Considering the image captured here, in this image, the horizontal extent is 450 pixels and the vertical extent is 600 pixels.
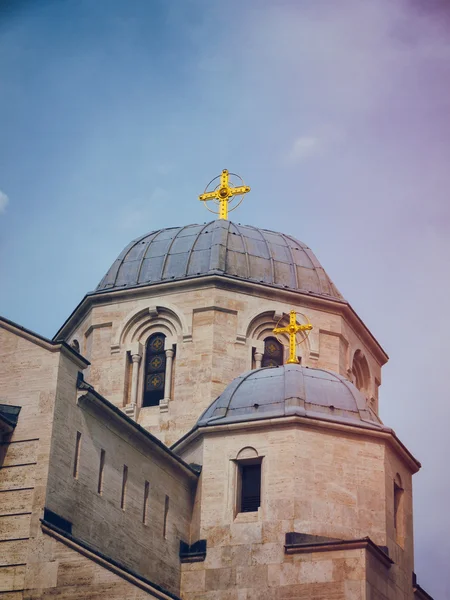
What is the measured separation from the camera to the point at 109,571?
132 ft

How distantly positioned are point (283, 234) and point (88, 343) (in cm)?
920

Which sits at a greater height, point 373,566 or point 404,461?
point 404,461

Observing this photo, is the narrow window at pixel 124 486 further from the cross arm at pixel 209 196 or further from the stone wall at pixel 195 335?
the cross arm at pixel 209 196

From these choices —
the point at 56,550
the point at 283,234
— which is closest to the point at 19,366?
the point at 56,550

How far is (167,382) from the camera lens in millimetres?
55500

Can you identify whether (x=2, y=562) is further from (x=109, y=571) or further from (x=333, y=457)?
(x=333, y=457)

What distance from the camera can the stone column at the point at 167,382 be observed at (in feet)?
181

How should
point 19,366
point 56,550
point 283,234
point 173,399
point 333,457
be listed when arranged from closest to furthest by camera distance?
1. point 56,550
2. point 19,366
3. point 333,457
4. point 173,399
5. point 283,234

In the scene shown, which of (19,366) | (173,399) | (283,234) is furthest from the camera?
(283,234)

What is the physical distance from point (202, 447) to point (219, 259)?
1105 cm

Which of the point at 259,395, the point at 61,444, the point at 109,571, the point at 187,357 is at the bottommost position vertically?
the point at 109,571

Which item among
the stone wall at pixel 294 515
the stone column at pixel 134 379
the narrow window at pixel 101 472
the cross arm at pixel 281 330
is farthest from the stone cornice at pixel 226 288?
the narrow window at pixel 101 472

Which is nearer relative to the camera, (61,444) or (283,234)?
(61,444)

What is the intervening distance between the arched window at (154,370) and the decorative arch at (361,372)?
7543 millimetres
